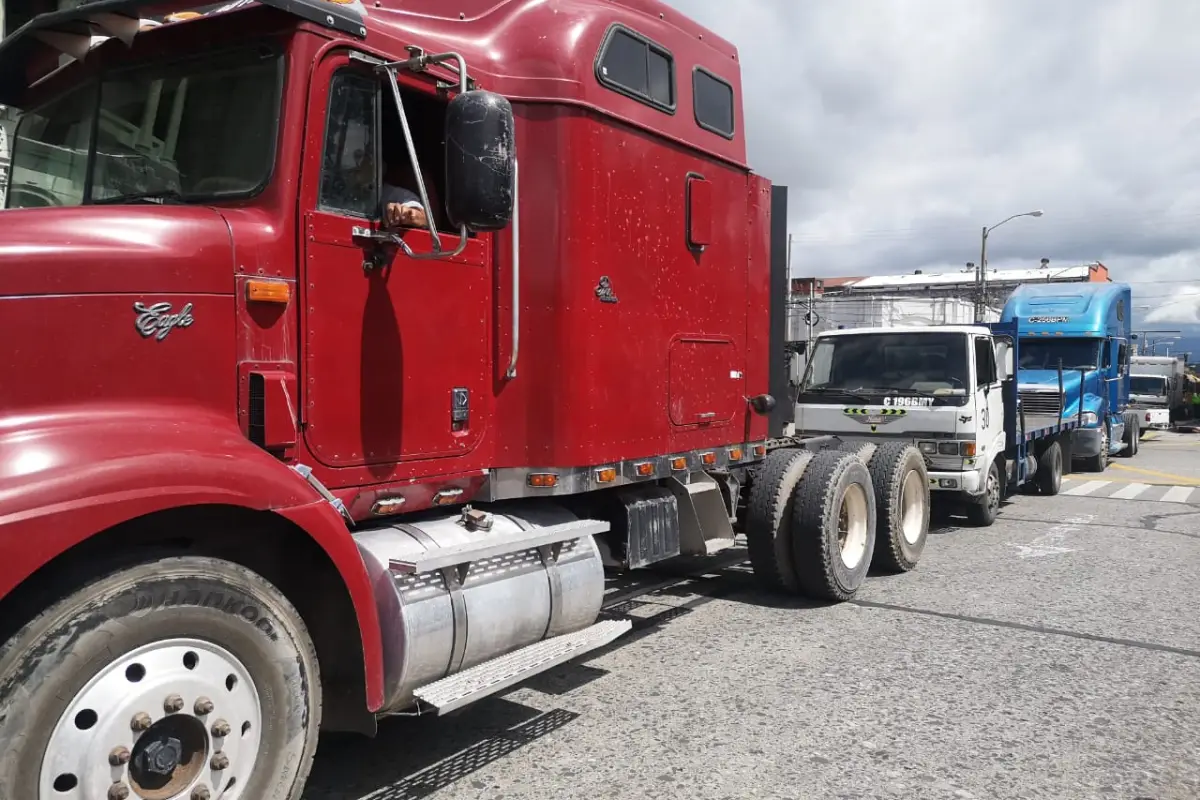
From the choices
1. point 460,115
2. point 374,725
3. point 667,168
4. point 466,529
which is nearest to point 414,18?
point 460,115

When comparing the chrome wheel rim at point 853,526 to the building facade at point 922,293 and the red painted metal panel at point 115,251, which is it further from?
the building facade at point 922,293

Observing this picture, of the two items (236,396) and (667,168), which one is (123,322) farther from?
(667,168)

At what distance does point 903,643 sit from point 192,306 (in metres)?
4.65

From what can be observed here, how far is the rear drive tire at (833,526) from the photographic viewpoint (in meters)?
6.47

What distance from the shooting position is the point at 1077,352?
54.2 ft

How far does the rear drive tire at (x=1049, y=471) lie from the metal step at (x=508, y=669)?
1086 cm

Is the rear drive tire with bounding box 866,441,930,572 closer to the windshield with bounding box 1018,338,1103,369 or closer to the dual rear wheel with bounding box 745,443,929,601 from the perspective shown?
the dual rear wheel with bounding box 745,443,929,601

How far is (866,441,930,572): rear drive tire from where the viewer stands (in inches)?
305

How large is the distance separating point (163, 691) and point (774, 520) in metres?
4.57

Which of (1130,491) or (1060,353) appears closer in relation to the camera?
(1130,491)

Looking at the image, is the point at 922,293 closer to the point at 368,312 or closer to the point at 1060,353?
the point at 1060,353

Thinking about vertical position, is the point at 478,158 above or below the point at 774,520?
above

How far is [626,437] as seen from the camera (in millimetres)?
4906

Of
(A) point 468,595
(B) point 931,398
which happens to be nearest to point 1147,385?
(B) point 931,398
